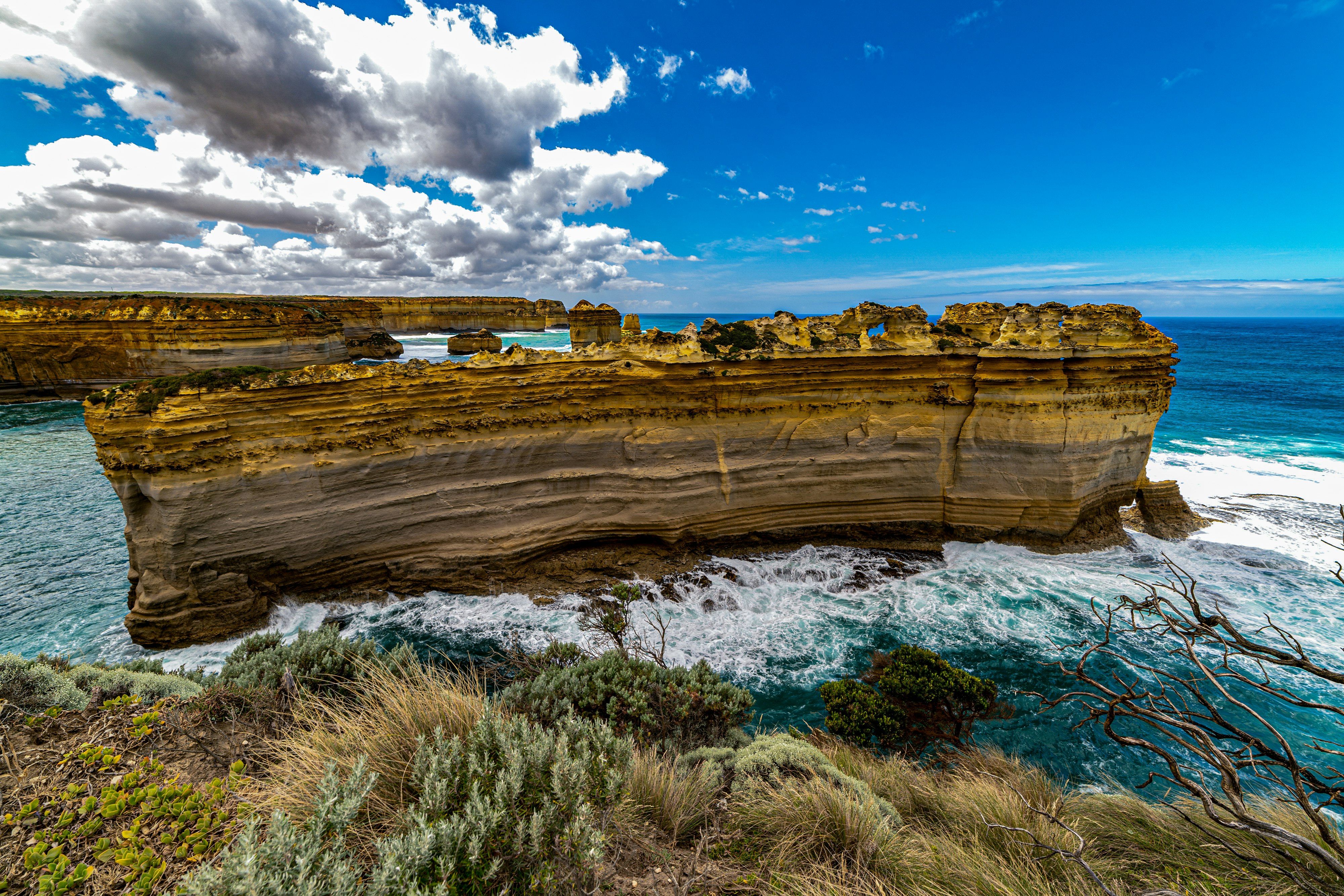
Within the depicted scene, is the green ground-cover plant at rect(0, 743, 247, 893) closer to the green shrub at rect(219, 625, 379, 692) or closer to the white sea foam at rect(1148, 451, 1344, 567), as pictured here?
the green shrub at rect(219, 625, 379, 692)

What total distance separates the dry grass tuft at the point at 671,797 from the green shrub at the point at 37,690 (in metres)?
5.20

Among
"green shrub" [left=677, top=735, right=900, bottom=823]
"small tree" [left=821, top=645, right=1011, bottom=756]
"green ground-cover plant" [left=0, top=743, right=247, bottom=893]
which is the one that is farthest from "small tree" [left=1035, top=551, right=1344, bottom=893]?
"green ground-cover plant" [left=0, top=743, right=247, bottom=893]

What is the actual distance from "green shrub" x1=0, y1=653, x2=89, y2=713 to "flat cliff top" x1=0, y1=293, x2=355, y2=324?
36737 millimetres

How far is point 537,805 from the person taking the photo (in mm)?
3357

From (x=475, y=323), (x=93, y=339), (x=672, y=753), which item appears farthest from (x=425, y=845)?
(x=475, y=323)

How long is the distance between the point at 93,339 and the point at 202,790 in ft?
160

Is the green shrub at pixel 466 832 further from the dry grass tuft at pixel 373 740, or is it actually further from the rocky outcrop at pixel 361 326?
the rocky outcrop at pixel 361 326

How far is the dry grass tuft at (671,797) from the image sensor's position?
3.82 metres

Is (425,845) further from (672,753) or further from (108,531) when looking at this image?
(108,531)

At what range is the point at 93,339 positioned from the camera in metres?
34.3

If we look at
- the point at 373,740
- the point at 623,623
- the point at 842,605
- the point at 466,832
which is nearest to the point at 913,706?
the point at 842,605

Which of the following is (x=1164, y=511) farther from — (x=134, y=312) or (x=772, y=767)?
(x=134, y=312)

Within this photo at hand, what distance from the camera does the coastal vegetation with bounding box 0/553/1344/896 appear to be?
8.87 feet

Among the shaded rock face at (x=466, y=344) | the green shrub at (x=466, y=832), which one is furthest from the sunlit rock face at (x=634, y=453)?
the shaded rock face at (x=466, y=344)
